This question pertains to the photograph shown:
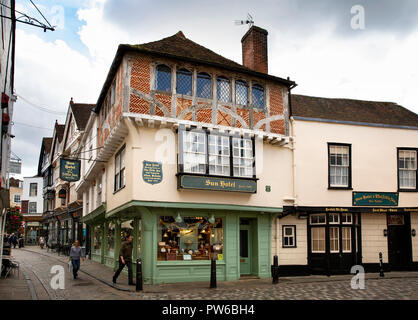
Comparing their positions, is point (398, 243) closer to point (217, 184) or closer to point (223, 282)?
point (223, 282)

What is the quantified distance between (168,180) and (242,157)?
311 cm

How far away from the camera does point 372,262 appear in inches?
683

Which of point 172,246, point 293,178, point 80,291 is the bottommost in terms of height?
point 80,291

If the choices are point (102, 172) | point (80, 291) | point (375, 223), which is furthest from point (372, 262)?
point (102, 172)

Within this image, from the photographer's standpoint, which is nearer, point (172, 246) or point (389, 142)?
point (172, 246)

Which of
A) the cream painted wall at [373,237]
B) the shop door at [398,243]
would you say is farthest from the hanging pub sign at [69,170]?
the shop door at [398,243]

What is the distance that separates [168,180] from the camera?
14.4m

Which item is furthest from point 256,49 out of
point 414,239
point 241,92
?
point 414,239

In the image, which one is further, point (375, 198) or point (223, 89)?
point (375, 198)

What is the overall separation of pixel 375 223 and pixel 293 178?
438 cm

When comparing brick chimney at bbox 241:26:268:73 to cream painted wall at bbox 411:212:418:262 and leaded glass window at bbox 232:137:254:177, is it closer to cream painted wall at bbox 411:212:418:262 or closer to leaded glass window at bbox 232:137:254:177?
leaded glass window at bbox 232:137:254:177

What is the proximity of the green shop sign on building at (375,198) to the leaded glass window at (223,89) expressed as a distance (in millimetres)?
6917

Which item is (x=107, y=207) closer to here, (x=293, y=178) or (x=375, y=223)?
(x=293, y=178)

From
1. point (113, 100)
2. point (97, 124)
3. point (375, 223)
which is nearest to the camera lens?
point (113, 100)
